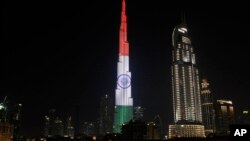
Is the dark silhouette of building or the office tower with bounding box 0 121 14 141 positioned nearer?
the office tower with bounding box 0 121 14 141

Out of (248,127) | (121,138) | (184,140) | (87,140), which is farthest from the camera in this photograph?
Result: (87,140)

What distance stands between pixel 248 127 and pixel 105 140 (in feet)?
572

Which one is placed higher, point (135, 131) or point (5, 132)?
point (135, 131)

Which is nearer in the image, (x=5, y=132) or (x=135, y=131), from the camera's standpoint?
(x=5, y=132)

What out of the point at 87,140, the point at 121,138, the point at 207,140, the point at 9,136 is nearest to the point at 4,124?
the point at 9,136

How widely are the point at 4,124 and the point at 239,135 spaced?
549 feet

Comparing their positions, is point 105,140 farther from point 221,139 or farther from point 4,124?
point 221,139

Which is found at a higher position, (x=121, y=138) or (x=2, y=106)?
(x=2, y=106)

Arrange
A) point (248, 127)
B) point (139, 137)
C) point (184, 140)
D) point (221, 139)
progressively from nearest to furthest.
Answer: point (248, 127)
point (221, 139)
point (184, 140)
point (139, 137)

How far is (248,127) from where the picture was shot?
15.9 meters

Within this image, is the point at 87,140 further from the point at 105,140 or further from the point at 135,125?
the point at 135,125

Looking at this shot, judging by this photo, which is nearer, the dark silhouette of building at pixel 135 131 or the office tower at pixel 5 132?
the office tower at pixel 5 132

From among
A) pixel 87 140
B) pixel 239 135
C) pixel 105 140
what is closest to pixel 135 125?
pixel 105 140

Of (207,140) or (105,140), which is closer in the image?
(207,140)
